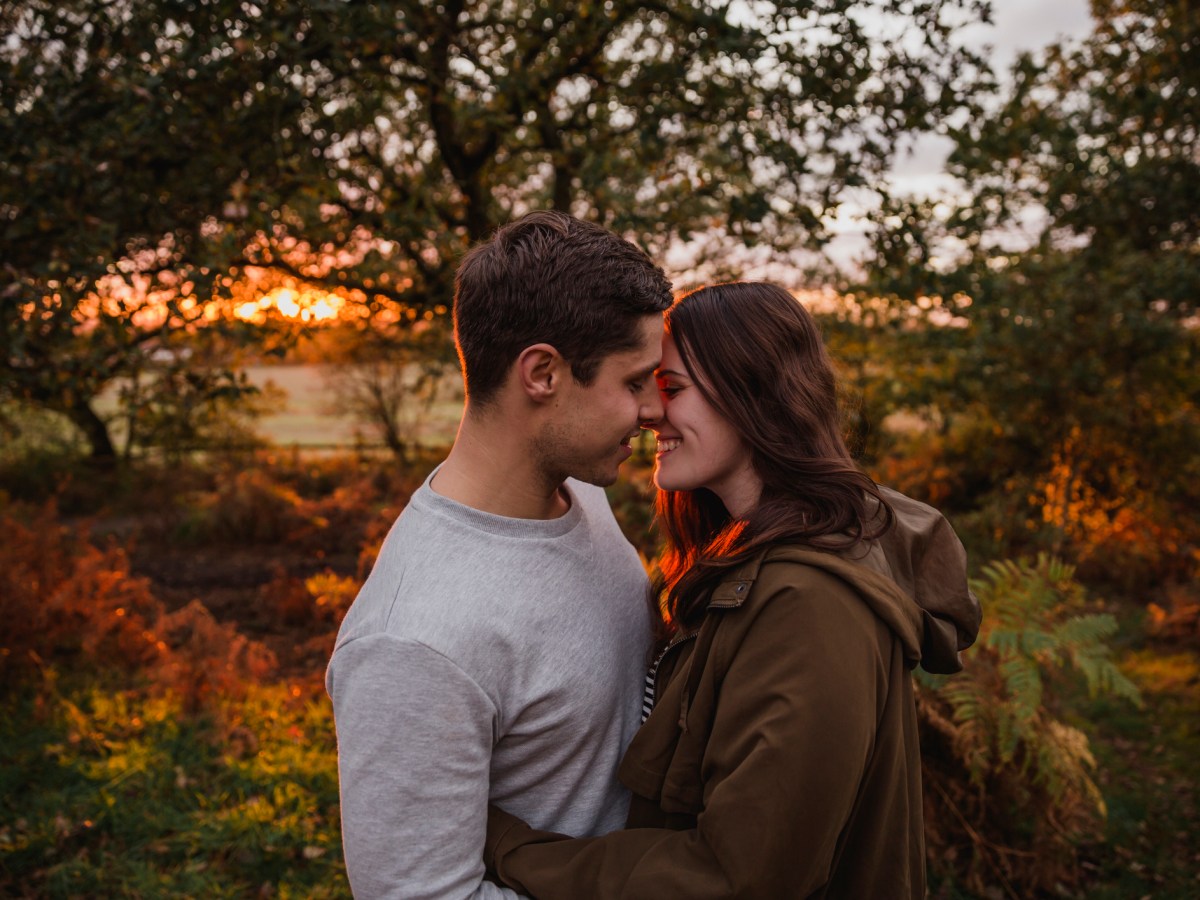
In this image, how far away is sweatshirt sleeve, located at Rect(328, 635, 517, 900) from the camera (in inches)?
59.5

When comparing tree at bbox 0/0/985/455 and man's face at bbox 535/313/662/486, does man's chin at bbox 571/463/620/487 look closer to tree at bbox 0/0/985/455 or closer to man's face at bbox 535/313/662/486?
man's face at bbox 535/313/662/486

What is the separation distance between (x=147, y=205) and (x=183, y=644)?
10.5 ft

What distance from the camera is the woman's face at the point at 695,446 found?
6.68 feet

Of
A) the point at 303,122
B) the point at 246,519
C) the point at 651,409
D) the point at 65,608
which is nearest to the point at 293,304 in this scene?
the point at 303,122

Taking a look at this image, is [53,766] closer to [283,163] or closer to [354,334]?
[283,163]

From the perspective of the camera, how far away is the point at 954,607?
6.49ft

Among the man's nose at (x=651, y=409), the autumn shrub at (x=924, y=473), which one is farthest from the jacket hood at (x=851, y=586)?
the autumn shrub at (x=924, y=473)

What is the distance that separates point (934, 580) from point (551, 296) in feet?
3.58

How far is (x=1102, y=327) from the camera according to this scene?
7988 millimetres

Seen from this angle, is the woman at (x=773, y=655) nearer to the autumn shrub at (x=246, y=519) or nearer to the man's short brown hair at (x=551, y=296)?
the man's short brown hair at (x=551, y=296)

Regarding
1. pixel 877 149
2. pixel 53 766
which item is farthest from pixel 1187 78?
pixel 53 766

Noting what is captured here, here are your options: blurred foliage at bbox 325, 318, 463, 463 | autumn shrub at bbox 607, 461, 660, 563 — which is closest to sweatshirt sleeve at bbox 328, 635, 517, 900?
autumn shrub at bbox 607, 461, 660, 563

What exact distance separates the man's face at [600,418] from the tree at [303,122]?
2.49 m

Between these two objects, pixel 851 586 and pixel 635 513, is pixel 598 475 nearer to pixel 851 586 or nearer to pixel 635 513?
pixel 851 586
